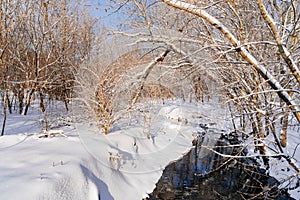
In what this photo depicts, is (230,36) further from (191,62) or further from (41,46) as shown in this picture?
(41,46)

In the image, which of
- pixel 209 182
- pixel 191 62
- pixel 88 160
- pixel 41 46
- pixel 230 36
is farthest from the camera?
pixel 41 46

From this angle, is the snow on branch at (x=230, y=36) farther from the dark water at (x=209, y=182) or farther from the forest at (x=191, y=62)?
the dark water at (x=209, y=182)

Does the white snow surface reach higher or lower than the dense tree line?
lower

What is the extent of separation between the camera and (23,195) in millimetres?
2689

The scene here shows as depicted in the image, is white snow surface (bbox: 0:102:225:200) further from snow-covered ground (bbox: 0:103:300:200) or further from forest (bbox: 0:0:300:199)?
forest (bbox: 0:0:300:199)

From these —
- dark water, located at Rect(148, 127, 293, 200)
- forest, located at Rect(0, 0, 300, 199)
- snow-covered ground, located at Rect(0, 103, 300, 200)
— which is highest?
forest, located at Rect(0, 0, 300, 199)

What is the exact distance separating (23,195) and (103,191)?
1.46 metres

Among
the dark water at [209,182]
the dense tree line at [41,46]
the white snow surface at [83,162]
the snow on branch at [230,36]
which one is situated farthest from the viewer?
the dense tree line at [41,46]

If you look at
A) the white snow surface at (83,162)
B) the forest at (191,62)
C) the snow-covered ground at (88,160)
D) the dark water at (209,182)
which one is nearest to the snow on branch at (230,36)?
the forest at (191,62)

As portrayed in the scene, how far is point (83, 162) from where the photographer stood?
406 cm

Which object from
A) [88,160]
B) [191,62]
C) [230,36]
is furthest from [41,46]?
[230,36]

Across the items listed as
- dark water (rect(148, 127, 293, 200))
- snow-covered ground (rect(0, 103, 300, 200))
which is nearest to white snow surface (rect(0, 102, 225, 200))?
snow-covered ground (rect(0, 103, 300, 200))

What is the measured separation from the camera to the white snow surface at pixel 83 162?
307 centimetres

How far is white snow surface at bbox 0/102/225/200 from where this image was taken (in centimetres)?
307
